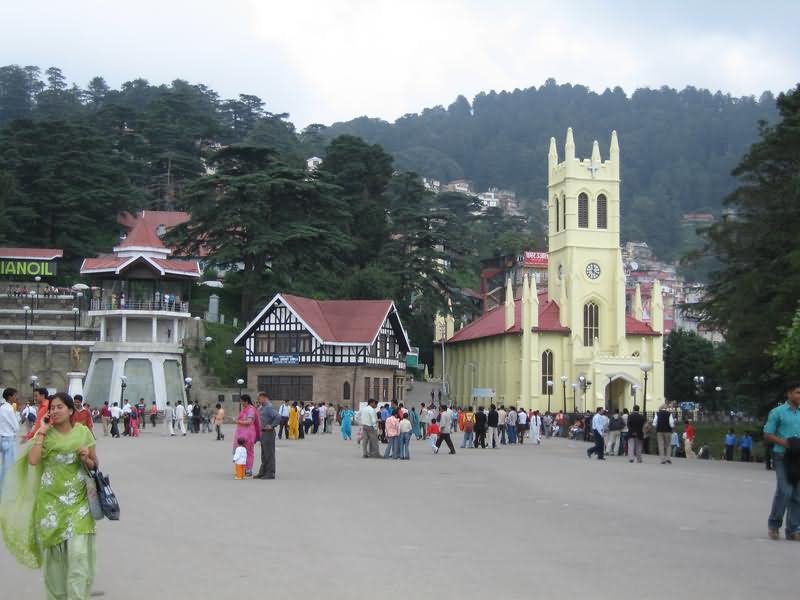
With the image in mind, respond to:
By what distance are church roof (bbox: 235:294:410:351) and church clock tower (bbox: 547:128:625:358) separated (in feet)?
51.4

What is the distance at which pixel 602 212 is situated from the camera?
7912 centimetres

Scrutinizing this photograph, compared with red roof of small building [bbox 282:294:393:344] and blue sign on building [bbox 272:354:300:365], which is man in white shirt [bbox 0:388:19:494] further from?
blue sign on building [bbox 272:354:300:365]

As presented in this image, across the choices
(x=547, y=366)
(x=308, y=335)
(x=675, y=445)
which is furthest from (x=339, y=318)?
(x=675, y=445)

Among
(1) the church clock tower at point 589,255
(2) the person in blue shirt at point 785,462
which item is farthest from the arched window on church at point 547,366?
(2) the person in blue shirt at point 785,462

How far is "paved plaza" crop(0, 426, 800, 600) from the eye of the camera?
9.59m

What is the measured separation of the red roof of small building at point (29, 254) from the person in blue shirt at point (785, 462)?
6520 centimetres

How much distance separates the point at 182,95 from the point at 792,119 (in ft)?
316

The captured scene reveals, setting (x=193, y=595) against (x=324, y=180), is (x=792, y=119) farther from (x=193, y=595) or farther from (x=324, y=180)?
(x=324, y=180)

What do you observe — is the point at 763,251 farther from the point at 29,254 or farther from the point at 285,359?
the point at 29,254

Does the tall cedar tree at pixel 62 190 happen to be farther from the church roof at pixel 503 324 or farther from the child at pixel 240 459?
the child at pixel 240 459

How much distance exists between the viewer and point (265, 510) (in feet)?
50.5

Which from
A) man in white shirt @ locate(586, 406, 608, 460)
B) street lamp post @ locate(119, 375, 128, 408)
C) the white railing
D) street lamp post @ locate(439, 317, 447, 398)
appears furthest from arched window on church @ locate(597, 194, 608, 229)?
man in white shirt @ locate(586, 406, 608, 460)

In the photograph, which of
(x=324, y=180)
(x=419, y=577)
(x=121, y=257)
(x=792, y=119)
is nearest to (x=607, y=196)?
(x=324, y=180)

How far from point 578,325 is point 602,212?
8862 mm
